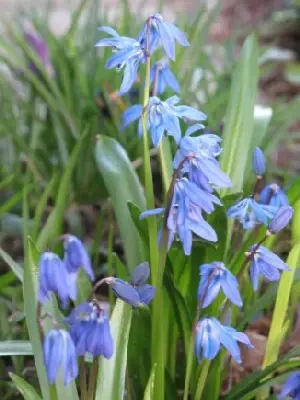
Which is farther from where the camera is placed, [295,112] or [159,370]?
[295,112]

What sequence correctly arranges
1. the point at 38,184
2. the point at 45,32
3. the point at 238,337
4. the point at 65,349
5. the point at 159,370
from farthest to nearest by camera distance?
1. the point at 45,32
2. the point at 38,184
3. the point at 159,370
4. the point at 238,337
5. the point at 65,349

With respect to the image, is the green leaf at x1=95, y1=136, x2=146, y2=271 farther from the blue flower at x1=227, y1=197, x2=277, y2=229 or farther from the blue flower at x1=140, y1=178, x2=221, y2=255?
the blue flower at x1=140, y1=178, x2=221, y2=255

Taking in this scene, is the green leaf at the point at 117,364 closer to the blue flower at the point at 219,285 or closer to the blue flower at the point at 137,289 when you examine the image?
the blue flower at the point at 137,289

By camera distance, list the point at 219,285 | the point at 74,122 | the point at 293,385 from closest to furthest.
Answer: the point at 219,285 → the point at 293,385 → the point at 74,122

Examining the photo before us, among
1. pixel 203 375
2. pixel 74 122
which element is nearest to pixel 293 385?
pixel 203 375

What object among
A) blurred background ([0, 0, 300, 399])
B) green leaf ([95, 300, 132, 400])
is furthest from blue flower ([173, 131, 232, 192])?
blurred background ([0, 0, 300, 399])

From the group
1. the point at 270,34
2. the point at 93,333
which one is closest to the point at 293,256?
the point at 93,333

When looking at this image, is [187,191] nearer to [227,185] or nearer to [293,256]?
[227,185]

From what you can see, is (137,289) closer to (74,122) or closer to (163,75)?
(163,75)
